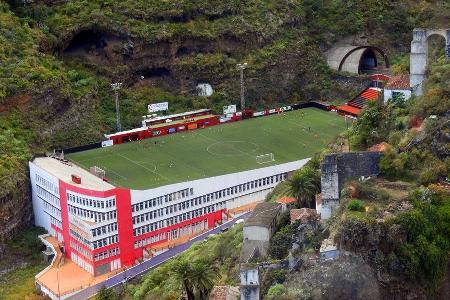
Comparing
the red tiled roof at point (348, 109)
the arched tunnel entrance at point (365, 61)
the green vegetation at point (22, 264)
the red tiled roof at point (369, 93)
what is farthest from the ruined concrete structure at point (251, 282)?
the arched tunnel entrance at point (365, 61)

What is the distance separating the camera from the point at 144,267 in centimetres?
6594

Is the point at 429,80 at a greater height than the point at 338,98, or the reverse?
the point at 429,80

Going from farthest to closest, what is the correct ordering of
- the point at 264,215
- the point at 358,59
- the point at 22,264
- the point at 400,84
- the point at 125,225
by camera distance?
1. the point at 358,59
2. the point at 22,264
3. the point at 125,225
4. the point at 400,84
5. the point at 264,215

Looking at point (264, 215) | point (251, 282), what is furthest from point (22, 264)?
point (251, 282)

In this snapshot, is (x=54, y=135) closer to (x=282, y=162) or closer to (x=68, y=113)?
(x=68, y=113)

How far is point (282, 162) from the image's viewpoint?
7681 cm

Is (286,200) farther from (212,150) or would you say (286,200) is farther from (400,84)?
(212,150)

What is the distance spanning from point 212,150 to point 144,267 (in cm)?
1832

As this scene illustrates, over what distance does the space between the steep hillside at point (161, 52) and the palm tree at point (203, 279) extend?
117ft

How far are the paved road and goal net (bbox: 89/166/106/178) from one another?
988cm

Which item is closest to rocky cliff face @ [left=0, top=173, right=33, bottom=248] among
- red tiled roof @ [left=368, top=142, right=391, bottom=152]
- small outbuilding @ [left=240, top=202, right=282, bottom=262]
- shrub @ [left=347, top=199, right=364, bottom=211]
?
small outbuilding @ [left=240, top=202, right=282, bottom=262]

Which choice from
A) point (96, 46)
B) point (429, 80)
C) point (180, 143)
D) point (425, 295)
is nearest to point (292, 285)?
point (425, 295)

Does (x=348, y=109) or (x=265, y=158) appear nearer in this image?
(x=265, y=158)

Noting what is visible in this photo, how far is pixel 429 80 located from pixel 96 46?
153 feet
